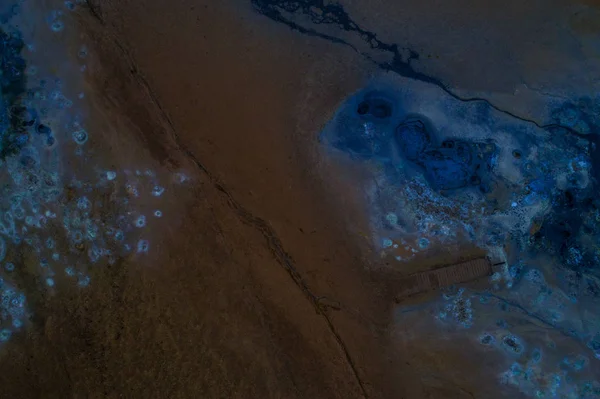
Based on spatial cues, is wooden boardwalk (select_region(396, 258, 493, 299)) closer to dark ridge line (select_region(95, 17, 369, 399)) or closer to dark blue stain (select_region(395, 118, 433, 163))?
dark ridge line (select_region(95, 17, 369, 399))

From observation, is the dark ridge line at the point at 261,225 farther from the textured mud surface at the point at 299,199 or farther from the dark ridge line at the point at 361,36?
the dark ridge line at the point at 361,36

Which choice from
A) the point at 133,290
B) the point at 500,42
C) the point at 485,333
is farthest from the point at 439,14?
the point at 133,290

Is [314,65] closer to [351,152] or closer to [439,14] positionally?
[351,152]

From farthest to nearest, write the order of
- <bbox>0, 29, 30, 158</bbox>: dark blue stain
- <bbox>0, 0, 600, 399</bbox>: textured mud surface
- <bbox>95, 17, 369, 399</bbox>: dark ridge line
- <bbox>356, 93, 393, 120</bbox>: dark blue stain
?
<bbox>356, 93, 393, 120</bbox>: dark blue stain < <bbox>0, 29, 30, 158</bbox>: dark blue stain < <bbox>95, 17, 369, 399</bbox>: dark ridge line < <bbox>0, 0, 600, 399</bbox>: textured mud surface

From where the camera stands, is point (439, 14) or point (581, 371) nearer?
point (581, 371)

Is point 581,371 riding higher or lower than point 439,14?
lower

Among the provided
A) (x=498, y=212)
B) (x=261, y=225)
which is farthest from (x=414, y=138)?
(x=261, y=225)

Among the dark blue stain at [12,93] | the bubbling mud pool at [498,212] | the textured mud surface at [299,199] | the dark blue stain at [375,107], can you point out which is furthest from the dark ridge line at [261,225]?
the dark blue stain at [375,107]

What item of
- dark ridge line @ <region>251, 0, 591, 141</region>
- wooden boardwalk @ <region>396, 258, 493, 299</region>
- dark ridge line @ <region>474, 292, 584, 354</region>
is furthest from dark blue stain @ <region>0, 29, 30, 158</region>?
dark ridge line @ <region>474, 292, 584, 354</region>
